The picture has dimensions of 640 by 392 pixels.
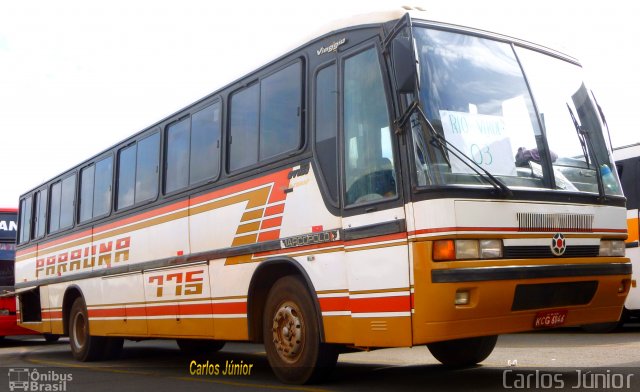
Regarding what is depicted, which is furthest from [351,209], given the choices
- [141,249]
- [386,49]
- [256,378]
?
[141,249]

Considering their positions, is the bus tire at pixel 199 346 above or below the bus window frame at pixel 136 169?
below

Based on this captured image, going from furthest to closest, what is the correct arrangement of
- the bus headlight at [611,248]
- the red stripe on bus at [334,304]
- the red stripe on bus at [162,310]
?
the red stripe on bus at [162,310] → the bus headlight at [611,248] → the red stripe on bus at [334,304]

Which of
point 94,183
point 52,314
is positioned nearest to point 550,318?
point 94,183

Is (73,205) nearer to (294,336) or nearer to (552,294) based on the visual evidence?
(294,336)

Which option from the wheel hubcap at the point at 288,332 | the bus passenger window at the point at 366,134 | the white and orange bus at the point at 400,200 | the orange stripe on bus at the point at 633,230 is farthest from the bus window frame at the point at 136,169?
the orange stripe on bus at the point at 633,230

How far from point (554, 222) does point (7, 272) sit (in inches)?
642

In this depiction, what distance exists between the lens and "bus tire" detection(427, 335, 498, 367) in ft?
28.4

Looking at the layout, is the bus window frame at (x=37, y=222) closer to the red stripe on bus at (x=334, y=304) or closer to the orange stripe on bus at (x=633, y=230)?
the red stripe on bus at (x=334, y=304)

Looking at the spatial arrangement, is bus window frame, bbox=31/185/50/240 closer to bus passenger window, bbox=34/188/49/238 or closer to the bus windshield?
bus passenger window, bbox=34/188/49/238

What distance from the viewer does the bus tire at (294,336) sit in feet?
24.4

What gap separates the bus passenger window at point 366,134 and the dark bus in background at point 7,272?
41.8ft

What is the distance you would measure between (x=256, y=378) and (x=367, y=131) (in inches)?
136

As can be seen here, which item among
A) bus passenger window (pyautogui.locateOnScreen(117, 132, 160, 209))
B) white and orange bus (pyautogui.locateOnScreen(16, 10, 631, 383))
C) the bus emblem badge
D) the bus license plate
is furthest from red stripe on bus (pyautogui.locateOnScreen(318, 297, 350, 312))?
bus passenger window (pyautogui.locateOnScreen(117, 132, 160, 209))

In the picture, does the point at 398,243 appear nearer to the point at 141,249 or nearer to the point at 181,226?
the point at 181,226
